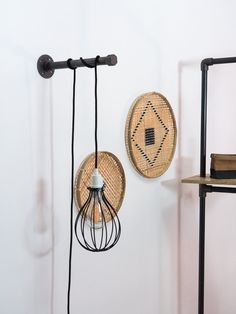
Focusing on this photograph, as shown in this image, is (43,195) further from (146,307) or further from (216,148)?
(216,148)

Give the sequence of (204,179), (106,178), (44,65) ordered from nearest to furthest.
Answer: (44,65)
(106,178)
(204,179)

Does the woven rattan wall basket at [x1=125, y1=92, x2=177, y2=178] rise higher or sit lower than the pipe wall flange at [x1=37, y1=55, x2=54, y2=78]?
lower

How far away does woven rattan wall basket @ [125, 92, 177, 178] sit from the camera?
74.3 inches

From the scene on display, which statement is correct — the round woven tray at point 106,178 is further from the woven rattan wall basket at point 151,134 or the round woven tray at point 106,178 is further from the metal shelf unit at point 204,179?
the metal shelf unit at point 204,179

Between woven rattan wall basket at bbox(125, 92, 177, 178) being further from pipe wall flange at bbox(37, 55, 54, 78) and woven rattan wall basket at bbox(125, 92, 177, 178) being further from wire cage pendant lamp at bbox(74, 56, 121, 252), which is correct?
pipe wall flange at bbox(37, 55, 54, 78)

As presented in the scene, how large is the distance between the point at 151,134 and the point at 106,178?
1.30 ft

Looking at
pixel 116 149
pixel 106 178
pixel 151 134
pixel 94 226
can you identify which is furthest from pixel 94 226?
pixel 151 134

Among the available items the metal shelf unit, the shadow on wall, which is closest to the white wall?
the shadow on wall

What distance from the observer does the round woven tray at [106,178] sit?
160 cm

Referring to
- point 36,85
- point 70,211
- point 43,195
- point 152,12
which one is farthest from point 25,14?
point 152,12

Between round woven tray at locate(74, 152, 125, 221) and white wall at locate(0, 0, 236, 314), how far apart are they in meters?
0.04

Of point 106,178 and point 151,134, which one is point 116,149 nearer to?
point 106,178

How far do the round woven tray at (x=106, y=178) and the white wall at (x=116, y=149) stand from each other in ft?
0.14

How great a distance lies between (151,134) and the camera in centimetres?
201
